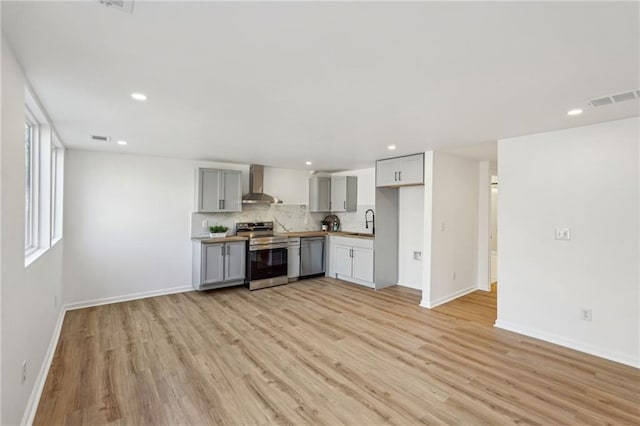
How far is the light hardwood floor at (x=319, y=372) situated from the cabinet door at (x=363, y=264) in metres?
1.33

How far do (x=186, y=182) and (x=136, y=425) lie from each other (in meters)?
3.97

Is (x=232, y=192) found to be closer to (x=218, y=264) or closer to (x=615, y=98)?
(x=218, y=264)

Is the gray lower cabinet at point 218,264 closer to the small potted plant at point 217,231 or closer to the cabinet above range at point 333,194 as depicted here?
the small potted plant at point 217,231

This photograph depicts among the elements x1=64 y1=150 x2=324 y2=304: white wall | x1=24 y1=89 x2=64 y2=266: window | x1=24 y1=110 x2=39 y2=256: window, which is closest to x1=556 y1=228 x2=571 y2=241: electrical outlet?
x1=64 y1=150 x2=324 y2=304: white wall

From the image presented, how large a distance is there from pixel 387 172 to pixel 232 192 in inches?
112

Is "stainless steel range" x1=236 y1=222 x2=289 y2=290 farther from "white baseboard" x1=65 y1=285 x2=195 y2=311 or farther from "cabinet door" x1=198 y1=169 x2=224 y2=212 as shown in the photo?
"white baseboard" x1=65 y1=285 x2=195 y2=311

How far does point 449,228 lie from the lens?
184 inches

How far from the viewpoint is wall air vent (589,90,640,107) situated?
2.21 meters

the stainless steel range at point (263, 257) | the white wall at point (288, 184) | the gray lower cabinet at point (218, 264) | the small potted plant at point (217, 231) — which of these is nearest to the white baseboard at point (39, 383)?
the gray lower cabinet at point (218, 264)

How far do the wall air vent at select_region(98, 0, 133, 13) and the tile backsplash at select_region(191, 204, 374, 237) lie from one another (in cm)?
432

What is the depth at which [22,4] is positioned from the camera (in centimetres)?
129

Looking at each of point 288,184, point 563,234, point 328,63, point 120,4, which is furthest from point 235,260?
point 563,234

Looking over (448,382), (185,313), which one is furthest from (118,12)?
(185,313)

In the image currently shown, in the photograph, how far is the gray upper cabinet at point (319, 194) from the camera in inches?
256
